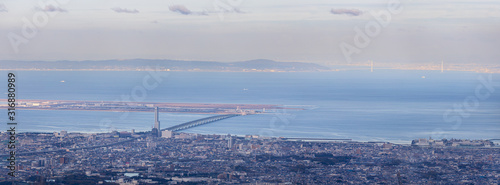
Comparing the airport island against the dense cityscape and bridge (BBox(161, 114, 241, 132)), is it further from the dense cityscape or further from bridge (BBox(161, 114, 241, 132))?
bridge (BBox(161, 114, 241, 132))

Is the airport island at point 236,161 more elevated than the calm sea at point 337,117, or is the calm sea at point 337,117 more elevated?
the calm sea at point 337,117

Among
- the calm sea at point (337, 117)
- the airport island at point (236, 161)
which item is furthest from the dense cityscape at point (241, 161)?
the calm sea at point (337, 117)

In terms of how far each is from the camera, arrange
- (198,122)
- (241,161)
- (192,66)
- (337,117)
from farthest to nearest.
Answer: (192,66), (337,117), (198,122), (241,161)

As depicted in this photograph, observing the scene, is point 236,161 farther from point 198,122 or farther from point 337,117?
point 337,117

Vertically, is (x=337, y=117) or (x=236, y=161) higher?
(x=337, y=117)

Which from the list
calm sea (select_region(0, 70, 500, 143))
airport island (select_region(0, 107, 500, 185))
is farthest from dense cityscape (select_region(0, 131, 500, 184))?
calm sea (select_region(0, 70, 500, 143))

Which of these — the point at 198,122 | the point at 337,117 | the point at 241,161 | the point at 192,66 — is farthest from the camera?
the point at 192,66

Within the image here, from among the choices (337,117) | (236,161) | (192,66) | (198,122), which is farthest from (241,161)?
(192,66)

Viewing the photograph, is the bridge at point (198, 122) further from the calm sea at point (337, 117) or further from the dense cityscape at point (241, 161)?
the dense cityscape at point (241, 161)
